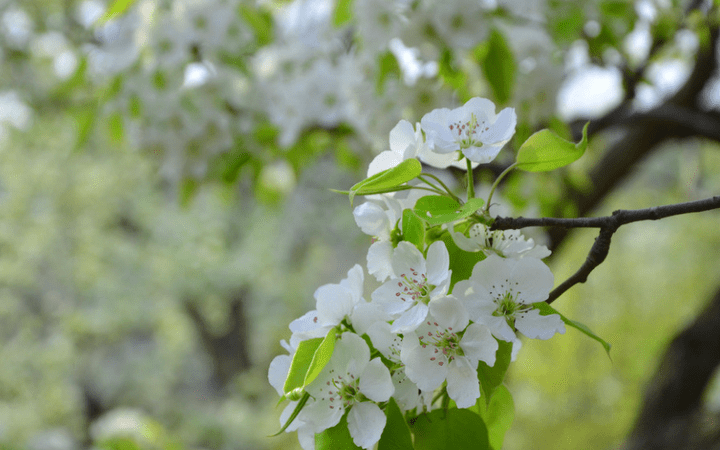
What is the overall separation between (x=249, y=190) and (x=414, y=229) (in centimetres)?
400

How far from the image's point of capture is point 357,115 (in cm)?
111

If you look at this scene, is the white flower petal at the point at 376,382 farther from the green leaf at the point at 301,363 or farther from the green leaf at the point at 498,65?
the green leaf at the point at 498,65

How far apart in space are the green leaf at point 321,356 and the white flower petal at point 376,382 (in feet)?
0.08

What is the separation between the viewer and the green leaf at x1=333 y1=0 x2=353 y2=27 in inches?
35.5

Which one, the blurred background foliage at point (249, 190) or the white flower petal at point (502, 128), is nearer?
the white flower petal at point (502, 128)

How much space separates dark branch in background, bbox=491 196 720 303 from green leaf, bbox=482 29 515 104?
0.58 m

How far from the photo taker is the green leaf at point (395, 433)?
30 centimetres

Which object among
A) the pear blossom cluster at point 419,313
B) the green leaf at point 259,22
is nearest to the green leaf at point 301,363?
the pear blossom cluster at point 419,313

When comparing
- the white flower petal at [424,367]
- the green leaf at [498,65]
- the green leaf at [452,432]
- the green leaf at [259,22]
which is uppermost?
the green leaf at [259,22]

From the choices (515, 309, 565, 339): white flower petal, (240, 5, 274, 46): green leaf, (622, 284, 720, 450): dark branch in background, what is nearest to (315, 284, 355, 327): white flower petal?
(515, 309, 565, 339): white flower petal

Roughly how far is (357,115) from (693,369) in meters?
1.33

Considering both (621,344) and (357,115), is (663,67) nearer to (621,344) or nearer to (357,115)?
(357,115)

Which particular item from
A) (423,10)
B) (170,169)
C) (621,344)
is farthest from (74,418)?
(423,10)

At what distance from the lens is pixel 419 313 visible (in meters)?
0.29
